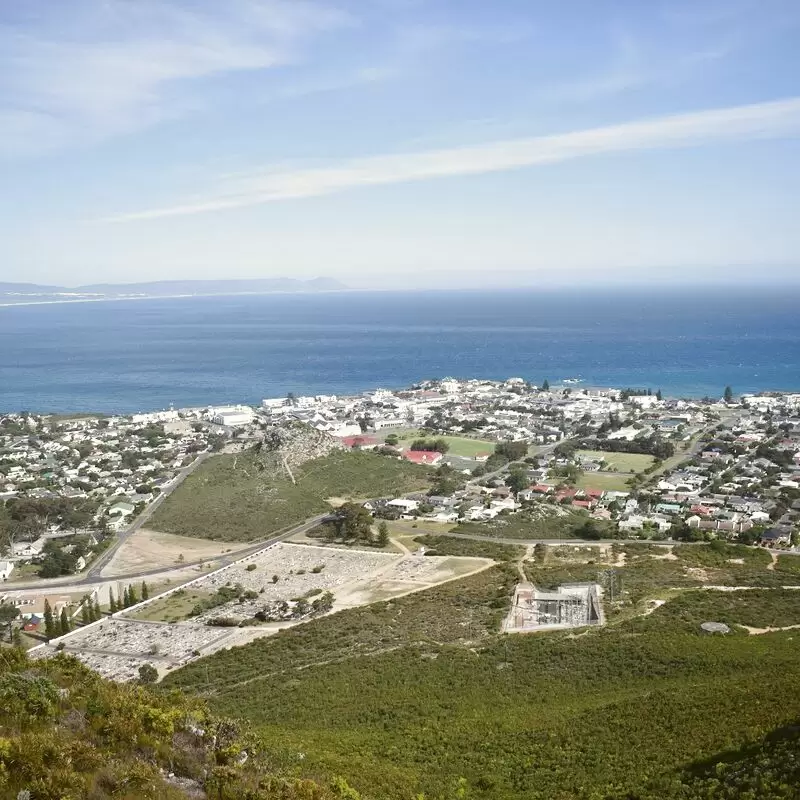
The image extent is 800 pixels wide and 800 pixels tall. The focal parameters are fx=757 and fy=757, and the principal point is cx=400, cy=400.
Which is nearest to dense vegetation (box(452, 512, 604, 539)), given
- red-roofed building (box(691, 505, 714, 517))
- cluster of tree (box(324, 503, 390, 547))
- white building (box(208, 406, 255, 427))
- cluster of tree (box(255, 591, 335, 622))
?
cluster of tree (box(324, 503, 390, 547))

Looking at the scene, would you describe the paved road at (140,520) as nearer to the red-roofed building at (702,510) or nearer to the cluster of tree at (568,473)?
the cluster of tree at (568,473)

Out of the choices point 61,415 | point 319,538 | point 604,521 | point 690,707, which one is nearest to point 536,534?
point 604,521

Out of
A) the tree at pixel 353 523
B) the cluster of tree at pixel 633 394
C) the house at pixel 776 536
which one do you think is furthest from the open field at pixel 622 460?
the tree at pixel 353 523

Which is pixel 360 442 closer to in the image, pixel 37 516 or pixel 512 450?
pixel 512 450

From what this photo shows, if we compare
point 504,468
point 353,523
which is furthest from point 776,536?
point 504,468

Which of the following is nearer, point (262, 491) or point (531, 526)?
point (531, 526)
